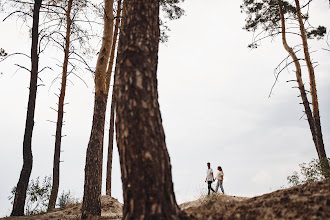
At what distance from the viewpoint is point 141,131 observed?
106 inches

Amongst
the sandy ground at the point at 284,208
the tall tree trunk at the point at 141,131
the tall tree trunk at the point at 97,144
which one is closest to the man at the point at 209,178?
the tall tree trunk at the point at 97,144

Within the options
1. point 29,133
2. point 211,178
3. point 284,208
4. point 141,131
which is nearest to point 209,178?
point 211,178

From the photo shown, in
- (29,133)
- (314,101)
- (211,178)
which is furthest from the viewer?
(211,178)

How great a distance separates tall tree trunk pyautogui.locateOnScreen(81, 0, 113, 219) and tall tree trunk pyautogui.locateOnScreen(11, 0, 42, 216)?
2163mm

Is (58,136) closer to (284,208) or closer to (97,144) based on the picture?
(97,144)

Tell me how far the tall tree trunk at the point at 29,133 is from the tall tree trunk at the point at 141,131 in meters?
6.30

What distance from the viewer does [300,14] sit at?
497 inches

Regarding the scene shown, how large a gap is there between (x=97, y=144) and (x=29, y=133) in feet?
7.97

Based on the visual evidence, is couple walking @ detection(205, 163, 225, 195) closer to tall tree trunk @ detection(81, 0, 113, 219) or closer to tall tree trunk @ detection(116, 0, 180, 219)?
tall tree trunk @ detection(81, 0, 113, 219)

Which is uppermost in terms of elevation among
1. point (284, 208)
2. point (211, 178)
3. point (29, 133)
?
point (29, 133)

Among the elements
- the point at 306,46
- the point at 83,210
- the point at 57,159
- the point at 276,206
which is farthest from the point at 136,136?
the point at 306,46

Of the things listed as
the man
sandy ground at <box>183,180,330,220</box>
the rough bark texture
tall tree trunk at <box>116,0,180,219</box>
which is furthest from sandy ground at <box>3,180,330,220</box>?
the man

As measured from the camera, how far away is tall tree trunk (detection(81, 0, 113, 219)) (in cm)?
696

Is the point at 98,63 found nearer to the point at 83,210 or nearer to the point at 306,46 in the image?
the point at 83,210
